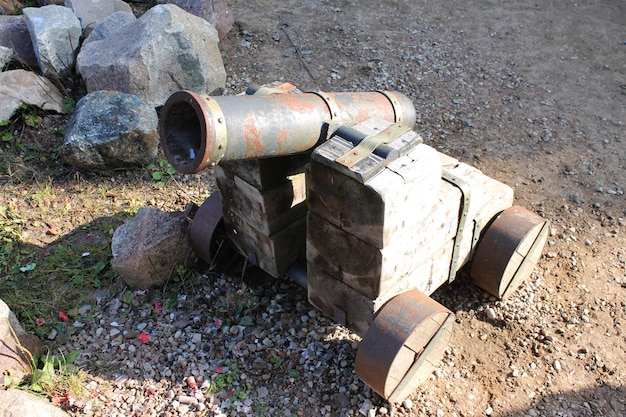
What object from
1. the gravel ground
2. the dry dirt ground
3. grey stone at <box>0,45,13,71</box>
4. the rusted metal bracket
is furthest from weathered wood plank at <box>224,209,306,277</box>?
grey stone at <box>0,45,13,71</box>

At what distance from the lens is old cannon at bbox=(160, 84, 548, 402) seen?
9.05ft

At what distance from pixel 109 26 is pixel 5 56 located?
1.05 meters

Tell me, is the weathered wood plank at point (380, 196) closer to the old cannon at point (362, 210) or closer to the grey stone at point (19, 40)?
the old cannon at point (362, 210)

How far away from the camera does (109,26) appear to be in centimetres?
602

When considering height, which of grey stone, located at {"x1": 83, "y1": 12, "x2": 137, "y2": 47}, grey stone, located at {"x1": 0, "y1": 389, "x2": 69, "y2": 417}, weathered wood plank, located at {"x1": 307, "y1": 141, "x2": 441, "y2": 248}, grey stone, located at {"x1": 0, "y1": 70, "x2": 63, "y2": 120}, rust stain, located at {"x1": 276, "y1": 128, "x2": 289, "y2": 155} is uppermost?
rust stain, located at {"x1": 276, "y1": 128, "x2": 289, "y2": 155}

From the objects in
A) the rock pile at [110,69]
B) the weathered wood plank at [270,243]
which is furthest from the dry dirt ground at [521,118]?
the weathered wood plank at [270,243]

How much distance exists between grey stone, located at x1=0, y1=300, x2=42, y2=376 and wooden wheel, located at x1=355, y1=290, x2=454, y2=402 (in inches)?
75.9

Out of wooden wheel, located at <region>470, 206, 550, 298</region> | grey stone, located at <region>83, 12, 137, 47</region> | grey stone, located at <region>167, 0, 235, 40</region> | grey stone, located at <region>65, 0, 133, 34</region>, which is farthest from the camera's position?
grey stone, located at <region>167, 0, 235, 40</region>

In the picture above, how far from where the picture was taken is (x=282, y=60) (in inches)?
259

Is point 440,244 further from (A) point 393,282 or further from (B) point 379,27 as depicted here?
(B) point 379,27

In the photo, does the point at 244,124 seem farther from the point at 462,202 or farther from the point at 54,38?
the point at 54,38

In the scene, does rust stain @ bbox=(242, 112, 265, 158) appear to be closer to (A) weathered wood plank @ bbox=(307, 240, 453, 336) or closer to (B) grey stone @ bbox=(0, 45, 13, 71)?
(A) weathered wood plank @ bbox=(307, 240, 453, 336)

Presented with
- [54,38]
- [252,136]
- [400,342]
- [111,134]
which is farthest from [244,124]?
[54,38]

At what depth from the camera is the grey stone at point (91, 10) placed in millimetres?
6523
